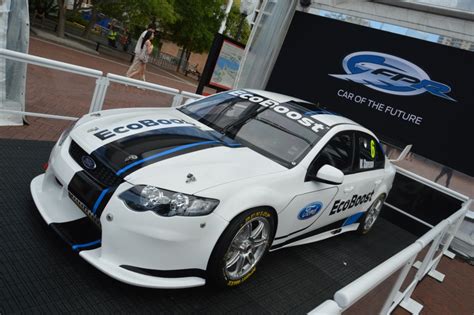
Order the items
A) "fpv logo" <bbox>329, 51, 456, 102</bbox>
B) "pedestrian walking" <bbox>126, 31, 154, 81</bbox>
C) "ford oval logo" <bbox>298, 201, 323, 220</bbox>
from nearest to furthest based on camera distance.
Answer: "ford oval logo" <bbox>298, 201, 323, 220</bbox> → "fpv logo" <bbox>329, 51, 456, 102</bbox> → "pedestrian walking" <bbox>126, 31, 154, 81</bbox>

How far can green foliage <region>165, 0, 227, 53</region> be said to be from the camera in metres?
26.8

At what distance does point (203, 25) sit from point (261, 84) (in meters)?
20.7

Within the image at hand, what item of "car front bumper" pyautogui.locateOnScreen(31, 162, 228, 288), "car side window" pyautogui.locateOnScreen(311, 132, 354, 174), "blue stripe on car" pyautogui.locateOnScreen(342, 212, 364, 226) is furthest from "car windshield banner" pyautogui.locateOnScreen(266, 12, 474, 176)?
"car front bumper" pyautogui.locateOnScreen(31, 162, 228, 288)

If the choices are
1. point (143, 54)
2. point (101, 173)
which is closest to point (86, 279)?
point (101, 173)

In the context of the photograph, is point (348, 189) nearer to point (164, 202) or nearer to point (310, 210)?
point (310, 210)

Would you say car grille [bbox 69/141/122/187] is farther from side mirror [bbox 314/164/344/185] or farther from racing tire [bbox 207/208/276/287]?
side mirror [bbox 314/164/344/185]

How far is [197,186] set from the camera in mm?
2865

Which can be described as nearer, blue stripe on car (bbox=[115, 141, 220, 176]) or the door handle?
blue stripe on car (bbox=[115, 141, 220, 176])

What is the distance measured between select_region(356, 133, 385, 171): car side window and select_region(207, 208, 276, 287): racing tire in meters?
1.79

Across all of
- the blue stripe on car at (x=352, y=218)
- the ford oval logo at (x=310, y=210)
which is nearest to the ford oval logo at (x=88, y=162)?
the ford oval logo at (x=310, y=210)

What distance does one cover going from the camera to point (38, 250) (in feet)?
10.1

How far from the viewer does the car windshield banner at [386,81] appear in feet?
24.0

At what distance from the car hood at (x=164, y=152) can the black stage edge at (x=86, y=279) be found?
77cm

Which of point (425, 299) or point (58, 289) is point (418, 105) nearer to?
point (425, 299)
